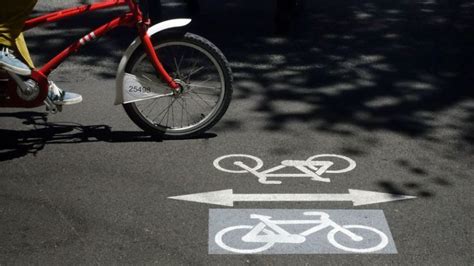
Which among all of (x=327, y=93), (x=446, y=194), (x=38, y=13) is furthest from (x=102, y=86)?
(x=446, y=194)

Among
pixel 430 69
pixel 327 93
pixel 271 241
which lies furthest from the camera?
pixel 430 69

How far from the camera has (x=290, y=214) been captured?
5.40m

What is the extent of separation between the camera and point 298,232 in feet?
16.9

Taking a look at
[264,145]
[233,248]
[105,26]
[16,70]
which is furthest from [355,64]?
[233,248]

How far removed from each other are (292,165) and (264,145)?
45 centimetres

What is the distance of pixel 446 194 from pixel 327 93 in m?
2.17

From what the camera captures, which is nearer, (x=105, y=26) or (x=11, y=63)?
(x=11, y=63)

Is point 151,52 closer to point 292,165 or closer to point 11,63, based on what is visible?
point 11,63

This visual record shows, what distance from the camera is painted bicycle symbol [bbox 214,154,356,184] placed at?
6.00 m

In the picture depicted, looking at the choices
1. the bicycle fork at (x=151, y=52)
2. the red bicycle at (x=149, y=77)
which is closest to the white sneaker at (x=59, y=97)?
the red bicycle at (x=149, y=77)

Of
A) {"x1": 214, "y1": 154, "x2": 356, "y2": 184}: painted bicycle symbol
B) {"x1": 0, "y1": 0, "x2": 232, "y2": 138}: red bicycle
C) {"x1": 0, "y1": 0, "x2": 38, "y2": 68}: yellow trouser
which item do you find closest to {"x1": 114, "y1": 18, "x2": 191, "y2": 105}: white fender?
{"x1": 0, "y1": 0, "x2": 232, "y2": 138}: red bicycle

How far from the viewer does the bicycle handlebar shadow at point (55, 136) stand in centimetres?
647

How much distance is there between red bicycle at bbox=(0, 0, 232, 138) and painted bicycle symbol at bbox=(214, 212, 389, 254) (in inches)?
64.2

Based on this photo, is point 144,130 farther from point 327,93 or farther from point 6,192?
point 327,93
